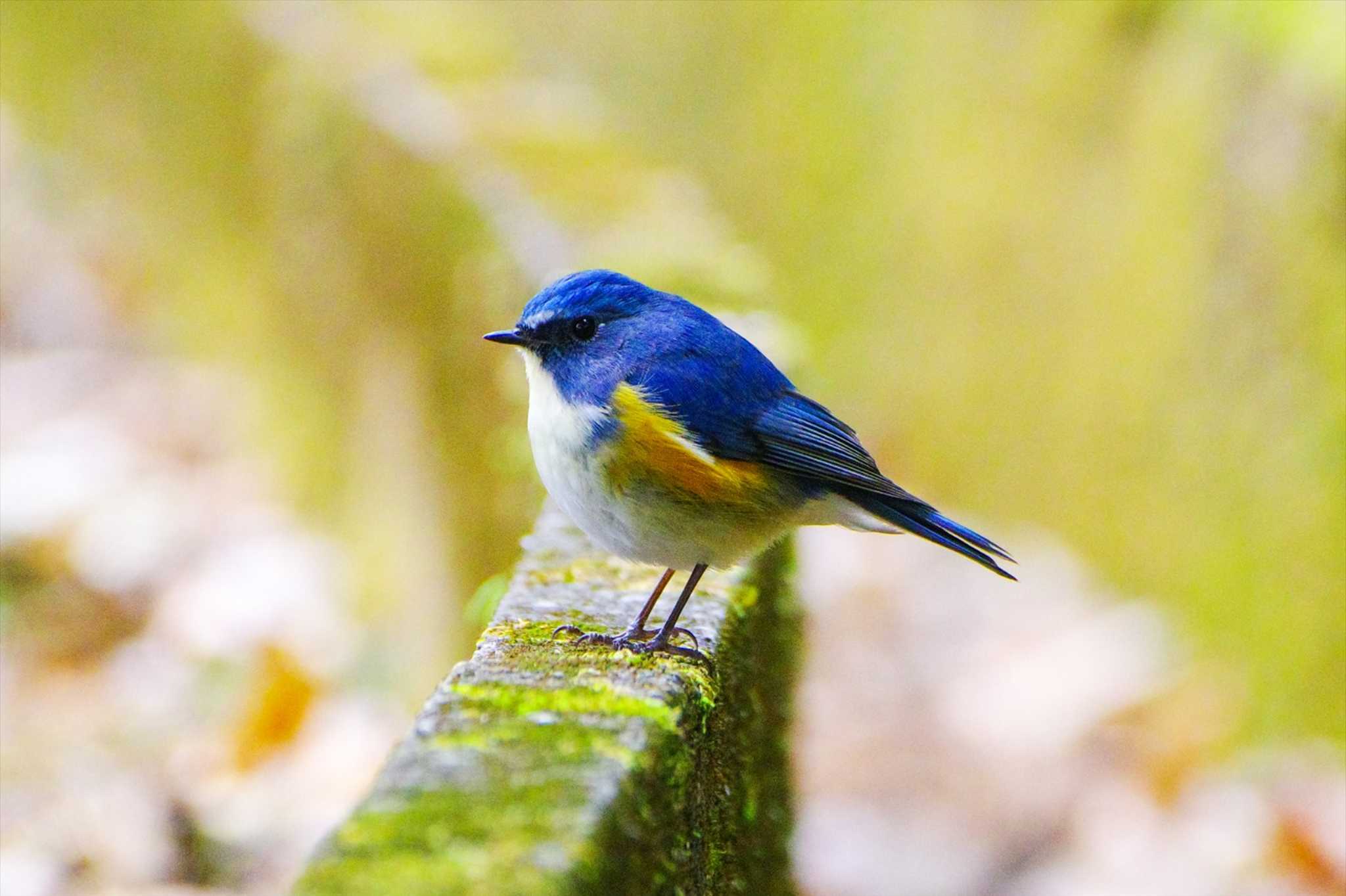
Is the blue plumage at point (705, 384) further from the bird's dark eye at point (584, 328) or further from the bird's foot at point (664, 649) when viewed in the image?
the bird's foot at point (664, 649)

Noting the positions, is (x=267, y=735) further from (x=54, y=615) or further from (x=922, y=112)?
(x=922, y=112)

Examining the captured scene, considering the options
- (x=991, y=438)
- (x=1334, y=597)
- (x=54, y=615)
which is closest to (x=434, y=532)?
(x=54, y=615)

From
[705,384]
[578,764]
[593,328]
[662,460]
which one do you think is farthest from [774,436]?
[578,764]

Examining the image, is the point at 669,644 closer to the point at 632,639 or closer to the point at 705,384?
the point at 632,639

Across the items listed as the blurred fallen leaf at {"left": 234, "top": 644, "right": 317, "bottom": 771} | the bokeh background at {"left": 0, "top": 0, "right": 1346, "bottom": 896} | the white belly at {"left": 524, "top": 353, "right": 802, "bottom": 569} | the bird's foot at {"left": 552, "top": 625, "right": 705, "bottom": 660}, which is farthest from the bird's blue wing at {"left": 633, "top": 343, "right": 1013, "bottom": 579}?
the blurred fallen leaf at {"left": 234, "top": 644, "right": 317, "bottom": 771}

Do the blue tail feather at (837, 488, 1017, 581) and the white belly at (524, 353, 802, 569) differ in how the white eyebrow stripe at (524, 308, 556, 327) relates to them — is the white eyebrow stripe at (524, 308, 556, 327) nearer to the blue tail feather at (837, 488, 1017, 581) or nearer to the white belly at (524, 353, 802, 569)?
the white belly at (524, 353, 802, 569)

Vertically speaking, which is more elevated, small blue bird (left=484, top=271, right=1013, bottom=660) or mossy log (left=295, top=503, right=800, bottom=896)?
small blue bird (left=484, top=271, right=1013, bottom=660)
